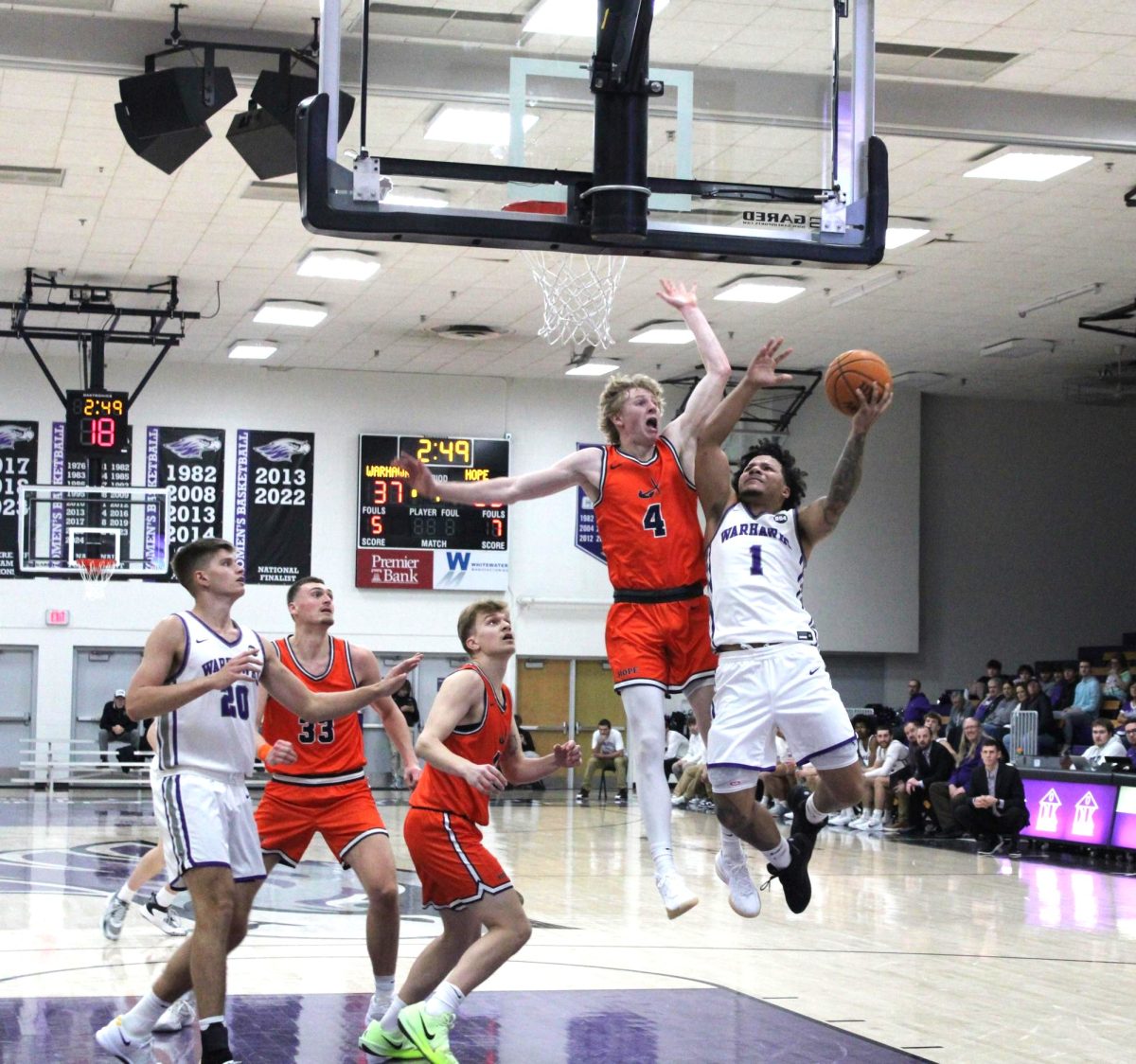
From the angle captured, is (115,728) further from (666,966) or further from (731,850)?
(731,850)

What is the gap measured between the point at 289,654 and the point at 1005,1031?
3582 millimetres

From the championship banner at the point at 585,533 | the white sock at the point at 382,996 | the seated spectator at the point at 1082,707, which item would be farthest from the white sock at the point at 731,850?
the championship banner at the point at 585,533

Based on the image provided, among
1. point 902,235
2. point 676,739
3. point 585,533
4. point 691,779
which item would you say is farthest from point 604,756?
point 902,235

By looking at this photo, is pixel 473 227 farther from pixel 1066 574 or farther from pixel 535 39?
pixel 1066 574

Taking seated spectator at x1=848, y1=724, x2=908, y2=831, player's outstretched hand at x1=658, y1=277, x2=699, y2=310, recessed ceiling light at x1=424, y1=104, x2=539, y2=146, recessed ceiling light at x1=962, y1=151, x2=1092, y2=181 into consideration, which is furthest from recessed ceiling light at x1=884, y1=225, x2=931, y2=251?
recessed ceiling light at x1=424, y1=104, x2=539, y2=146

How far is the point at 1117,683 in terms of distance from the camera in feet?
66.0

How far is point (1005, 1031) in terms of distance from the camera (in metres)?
7.16

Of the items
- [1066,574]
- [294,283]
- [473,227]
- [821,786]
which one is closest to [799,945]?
[821,786]

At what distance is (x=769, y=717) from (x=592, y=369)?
18433 mm

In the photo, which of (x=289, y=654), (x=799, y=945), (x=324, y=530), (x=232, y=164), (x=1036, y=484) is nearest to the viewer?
(x=289, y=654)

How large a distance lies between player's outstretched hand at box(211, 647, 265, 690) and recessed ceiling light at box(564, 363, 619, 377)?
18273 mm

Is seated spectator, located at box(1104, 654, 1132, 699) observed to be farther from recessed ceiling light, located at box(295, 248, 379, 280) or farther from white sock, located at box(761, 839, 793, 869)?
white sock, located at box(761, 839, 793, 869)

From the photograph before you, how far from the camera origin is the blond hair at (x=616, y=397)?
6230mm

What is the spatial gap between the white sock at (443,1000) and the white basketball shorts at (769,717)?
4.15 ft
